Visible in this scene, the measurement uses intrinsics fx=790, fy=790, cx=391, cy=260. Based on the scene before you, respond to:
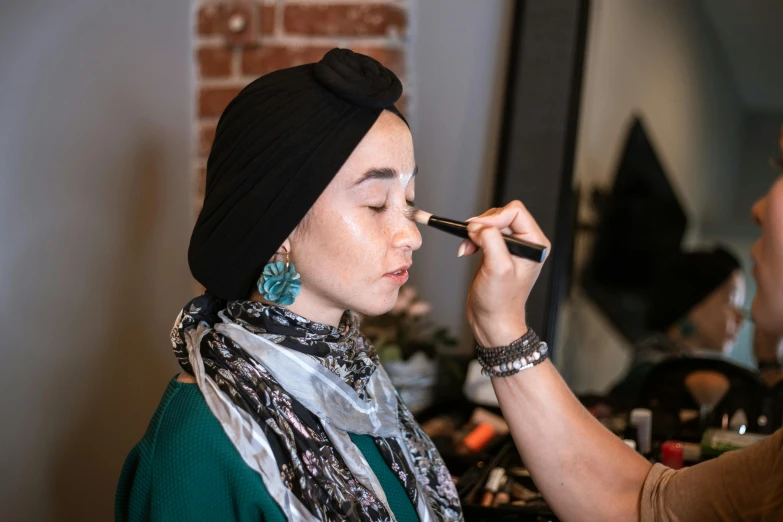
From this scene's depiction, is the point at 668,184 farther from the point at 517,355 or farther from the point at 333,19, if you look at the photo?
the point at 517,355

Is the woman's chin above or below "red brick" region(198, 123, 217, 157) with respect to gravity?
below

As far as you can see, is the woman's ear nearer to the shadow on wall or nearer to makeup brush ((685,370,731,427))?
the shadow on wall

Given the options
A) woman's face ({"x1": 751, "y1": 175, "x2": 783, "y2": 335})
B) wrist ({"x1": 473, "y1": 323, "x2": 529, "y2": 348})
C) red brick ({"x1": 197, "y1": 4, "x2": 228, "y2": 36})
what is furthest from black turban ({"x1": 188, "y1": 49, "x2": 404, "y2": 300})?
red brick ({"x1": 197, "y1": 4, "x2": 228, "y2": 36})

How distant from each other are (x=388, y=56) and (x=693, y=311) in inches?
39.2

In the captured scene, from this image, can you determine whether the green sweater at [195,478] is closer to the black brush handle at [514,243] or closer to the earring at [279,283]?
the earring at [279,283]

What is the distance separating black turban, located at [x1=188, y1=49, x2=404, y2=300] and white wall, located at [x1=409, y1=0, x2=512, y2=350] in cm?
86

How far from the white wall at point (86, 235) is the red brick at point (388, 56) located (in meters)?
0.38

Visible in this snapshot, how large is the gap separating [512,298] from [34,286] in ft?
3.18

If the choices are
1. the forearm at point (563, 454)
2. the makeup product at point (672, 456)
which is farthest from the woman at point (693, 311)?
the forearm at point (563, 454)

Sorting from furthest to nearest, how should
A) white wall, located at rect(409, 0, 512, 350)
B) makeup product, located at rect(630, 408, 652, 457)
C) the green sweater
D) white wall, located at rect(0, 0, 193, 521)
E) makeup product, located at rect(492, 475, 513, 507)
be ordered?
white wall, located at rect(409, 0, 512, 350), white wall, located at rect(0, 0, 193, 521), makeup product, located at rect(630, 408, 652, 457), makeup product, located at rect(492, 475, 513, 507), the green sweater

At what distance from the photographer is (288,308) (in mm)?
968

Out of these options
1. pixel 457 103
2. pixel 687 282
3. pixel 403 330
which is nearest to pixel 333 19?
pixel 457 103

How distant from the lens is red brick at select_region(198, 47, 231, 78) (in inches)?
63.9

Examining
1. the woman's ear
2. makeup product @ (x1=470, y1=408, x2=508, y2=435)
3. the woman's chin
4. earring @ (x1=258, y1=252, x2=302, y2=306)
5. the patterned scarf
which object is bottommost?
makeup product @ (x1=470, y1=408, x2=508, y2=435)
